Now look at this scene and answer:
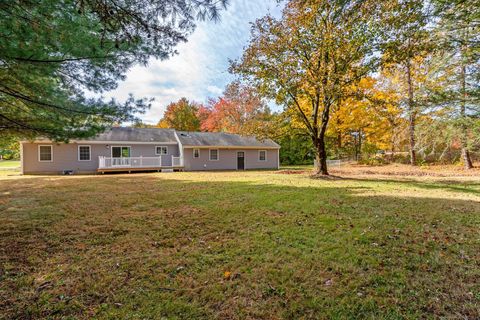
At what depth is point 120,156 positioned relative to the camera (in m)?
18.4

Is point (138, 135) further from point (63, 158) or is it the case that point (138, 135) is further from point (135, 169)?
point (63, 158)

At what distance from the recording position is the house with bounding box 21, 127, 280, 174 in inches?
645

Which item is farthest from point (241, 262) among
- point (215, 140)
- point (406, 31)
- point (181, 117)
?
point (181, 117)

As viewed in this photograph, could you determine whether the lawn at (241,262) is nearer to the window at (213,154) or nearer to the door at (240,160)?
the window at (213,154)

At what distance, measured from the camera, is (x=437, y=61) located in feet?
25.8

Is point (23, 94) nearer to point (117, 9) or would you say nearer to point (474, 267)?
point (117, 9)

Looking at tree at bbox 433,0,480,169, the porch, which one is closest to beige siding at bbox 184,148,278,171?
the porch

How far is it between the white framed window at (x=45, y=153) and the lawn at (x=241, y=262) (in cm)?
1258

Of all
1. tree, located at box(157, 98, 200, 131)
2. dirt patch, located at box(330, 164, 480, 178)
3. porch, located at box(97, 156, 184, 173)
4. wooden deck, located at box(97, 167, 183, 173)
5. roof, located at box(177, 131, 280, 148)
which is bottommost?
dirt patch, located at box(330, 164, 480, 178)

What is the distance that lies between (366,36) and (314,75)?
2.52 metres

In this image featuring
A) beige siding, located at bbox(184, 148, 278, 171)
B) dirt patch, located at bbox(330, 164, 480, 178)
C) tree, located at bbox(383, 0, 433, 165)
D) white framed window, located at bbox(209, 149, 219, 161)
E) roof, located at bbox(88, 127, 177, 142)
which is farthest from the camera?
white framed window, located at bbox(209, 149, 219, 161)

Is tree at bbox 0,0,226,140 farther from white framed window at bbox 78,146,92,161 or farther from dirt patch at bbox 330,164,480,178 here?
dirt patch at bbox 330,164,480,178

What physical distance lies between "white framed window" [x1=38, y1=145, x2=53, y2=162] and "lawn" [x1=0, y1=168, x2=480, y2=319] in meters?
12.6

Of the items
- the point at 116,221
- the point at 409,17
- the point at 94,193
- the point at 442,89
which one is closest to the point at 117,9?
the point at 116,221
